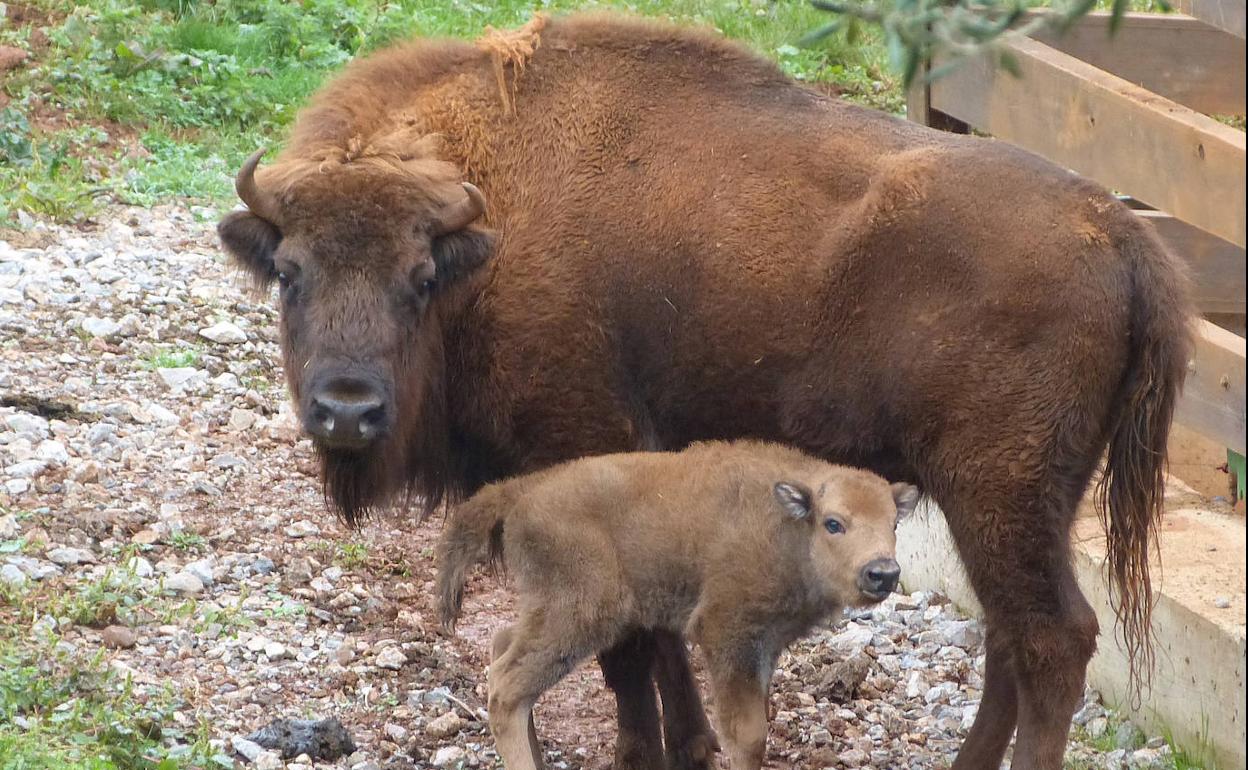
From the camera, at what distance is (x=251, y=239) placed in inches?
231

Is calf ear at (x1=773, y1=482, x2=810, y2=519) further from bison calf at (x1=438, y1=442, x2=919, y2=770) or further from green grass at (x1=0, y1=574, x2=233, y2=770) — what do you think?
green grass at (x1=0, y1=574, x2=233, y2=770)

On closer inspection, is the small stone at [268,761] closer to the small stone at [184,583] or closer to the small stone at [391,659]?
the small stone at [391,659]

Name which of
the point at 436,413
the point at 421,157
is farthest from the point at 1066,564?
the point at 421,157

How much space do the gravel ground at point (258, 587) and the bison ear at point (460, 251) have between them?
988 mm

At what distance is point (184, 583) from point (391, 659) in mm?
914

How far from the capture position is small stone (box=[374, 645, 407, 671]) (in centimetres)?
625

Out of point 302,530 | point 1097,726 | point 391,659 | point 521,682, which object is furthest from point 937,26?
point 302,530

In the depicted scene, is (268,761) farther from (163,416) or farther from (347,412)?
(163,416)

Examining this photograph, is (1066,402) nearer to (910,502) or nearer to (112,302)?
(910,502)

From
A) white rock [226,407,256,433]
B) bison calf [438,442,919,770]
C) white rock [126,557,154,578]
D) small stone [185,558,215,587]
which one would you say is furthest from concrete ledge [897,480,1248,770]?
white rock [226,407,256,433]

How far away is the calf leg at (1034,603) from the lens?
5.38 metres

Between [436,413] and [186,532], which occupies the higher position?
[436,413]

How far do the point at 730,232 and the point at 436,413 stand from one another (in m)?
1.27

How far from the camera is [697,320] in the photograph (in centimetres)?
573
